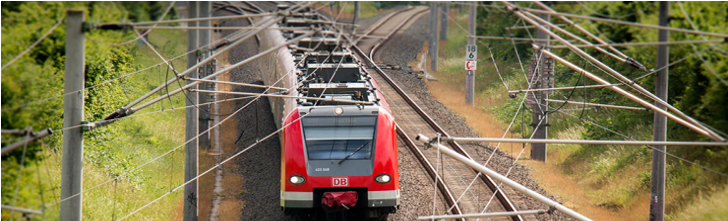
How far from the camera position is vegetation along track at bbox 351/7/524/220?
48.3ft

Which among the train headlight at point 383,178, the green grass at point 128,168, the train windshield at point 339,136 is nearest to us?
the green grass at point 128,168

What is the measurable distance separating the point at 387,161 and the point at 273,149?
307 inches

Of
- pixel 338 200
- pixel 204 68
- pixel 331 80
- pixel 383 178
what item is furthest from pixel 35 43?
pixel 331 80

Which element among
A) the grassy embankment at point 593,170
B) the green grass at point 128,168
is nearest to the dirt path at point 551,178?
the grassy embankment at point 593,170

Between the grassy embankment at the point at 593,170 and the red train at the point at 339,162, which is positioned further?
the grassy embankment at the point at 593,170

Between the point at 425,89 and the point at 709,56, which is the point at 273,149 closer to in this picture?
the point at 425,89

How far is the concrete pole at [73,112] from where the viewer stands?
822cm

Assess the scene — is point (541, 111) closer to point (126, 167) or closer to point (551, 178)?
point (551, 178)

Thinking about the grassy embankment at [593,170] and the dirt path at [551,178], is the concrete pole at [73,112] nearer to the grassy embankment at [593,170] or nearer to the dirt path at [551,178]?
the grassy embankment at [593,170]

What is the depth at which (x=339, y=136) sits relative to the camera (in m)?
12.2

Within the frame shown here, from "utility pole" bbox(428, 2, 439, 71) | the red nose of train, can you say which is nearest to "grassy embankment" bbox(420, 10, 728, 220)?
"utility pole" bbox(428, 2, 439, 71)

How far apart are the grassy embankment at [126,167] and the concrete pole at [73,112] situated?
2.02 ft

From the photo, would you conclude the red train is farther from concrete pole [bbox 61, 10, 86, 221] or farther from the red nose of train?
concrete pole [bbox 61, 10, 86, 221]

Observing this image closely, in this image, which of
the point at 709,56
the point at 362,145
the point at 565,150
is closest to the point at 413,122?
the point at 565,150
